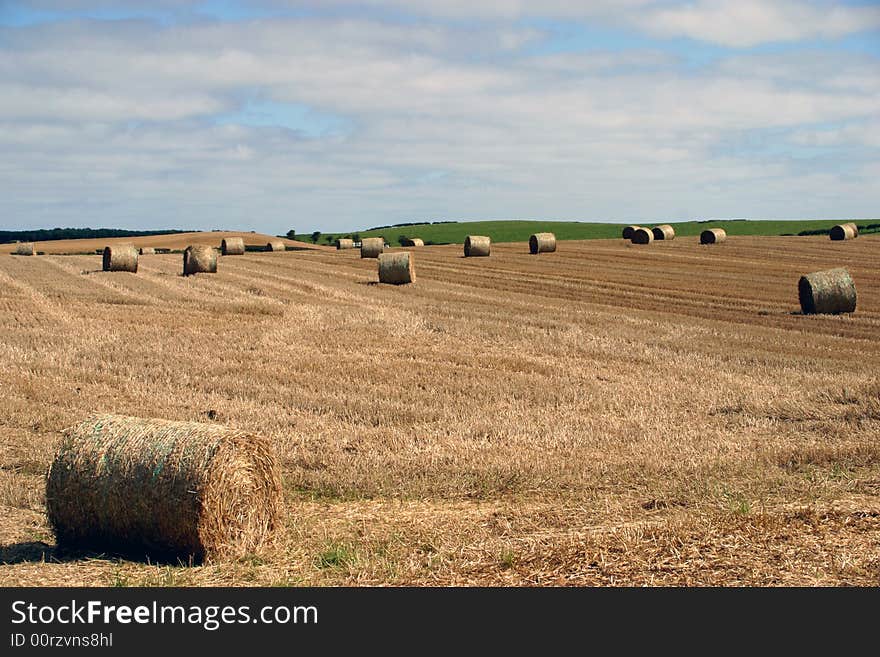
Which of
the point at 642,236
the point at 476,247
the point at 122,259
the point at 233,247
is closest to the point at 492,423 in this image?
the point at 122,259

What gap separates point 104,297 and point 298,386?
12678mm

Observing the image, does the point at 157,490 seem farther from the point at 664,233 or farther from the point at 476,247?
the point at 664,233

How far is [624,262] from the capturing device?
3725 centimetres

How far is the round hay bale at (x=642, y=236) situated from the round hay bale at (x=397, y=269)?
24.4 metres

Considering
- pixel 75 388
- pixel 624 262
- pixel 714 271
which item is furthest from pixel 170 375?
pixel 624 262

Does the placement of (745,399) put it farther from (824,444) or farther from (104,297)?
(104,297)

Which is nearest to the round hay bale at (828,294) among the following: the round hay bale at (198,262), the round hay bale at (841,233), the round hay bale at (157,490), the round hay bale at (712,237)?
the round hay bale at (157,490)

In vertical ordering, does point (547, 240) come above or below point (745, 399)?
above

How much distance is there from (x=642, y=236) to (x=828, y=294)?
97.2ft

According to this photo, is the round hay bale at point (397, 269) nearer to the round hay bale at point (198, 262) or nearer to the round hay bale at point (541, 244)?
the round hay bale at point (198, 262)

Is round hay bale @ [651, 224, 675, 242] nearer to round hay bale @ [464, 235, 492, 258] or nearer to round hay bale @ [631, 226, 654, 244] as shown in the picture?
round hay bale @ [631, 226, 654, 244]

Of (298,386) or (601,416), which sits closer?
(601,416)

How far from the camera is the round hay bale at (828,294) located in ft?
68.3

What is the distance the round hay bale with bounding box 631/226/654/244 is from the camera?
49875 millimetres
